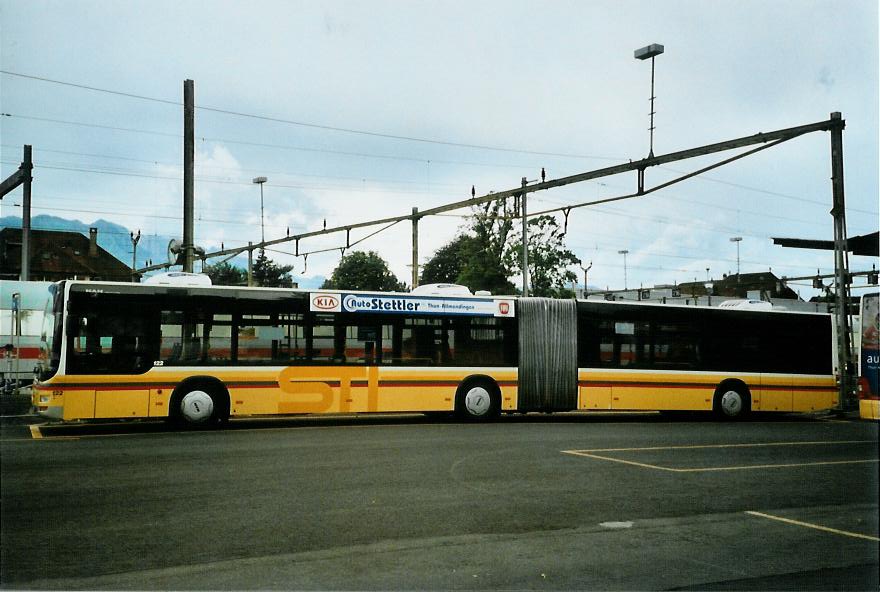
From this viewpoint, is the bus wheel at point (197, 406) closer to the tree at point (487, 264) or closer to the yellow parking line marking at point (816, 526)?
the yellow parking line marking at point (816, 526)

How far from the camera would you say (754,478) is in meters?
11.3

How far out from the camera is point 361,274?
11844 centimetres

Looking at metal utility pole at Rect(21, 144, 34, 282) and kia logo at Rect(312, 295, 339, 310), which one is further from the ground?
metal utility pole at Rect(21, 144, 34, 282)

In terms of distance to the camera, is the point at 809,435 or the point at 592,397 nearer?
the point at 809,435

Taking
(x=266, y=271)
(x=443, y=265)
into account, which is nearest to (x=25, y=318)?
(x=443, y=265)

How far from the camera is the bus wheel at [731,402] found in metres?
21.9

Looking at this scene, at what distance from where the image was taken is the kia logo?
18391 mm

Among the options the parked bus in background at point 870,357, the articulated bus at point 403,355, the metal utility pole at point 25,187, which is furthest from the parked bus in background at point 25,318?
the parked bus in background at point 870,357

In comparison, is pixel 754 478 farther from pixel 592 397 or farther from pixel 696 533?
pixel 592 397

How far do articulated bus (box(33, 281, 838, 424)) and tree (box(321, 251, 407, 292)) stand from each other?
94771 millimetres

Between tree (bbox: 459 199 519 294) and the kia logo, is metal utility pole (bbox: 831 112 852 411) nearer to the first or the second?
the kia logo

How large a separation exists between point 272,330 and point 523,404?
618 centimetres

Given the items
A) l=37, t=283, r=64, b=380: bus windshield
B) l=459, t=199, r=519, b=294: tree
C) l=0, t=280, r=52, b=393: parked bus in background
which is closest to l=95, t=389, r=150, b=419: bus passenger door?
l=37, t=283, r=64, b=380: bus windshield

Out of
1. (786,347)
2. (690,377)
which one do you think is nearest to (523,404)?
(690,377)
